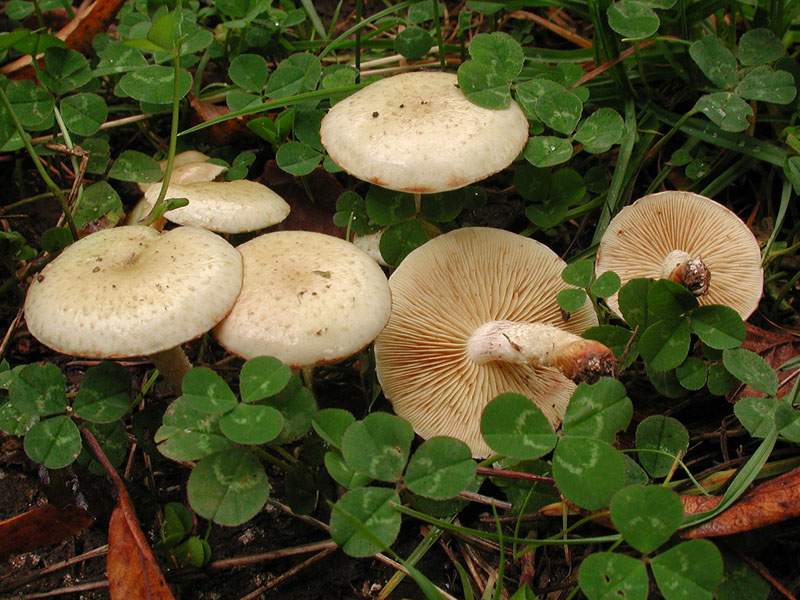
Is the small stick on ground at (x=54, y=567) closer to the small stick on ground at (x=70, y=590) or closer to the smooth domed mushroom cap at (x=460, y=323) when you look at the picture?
the small stick on ground at (x=70, y=590)

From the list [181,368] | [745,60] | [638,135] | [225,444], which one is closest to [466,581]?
[225,444]

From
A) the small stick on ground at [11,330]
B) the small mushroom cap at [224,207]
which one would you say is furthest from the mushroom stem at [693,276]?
the small stick on ground at [11,330]

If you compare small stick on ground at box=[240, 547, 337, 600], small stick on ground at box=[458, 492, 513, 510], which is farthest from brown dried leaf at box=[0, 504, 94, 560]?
small stick on ground at box=[458, 492, 513, 510]

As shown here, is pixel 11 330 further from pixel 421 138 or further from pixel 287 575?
pixel 421 138

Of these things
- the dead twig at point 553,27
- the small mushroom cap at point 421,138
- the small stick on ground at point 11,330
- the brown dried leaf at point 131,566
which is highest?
the small mushroom cap at point 421,138

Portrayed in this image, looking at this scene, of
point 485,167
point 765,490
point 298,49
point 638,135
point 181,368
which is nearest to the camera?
point 765,490

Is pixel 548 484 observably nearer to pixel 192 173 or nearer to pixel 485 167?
pixel 485 167

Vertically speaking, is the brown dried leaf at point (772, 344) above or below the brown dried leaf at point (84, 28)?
below

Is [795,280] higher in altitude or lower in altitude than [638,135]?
lower
